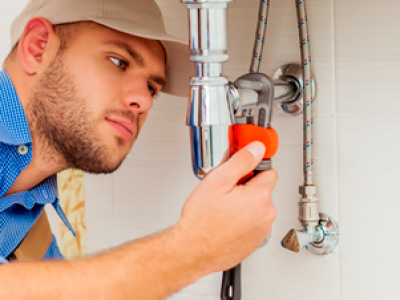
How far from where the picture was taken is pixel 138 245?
52cm

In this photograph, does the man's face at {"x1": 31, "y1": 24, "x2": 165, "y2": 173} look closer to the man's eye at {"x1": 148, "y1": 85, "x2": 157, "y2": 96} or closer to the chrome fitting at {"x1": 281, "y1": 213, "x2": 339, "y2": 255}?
the man's eye at {"x1": 148, "y1": 85, "x2": 157, "y2": 96}

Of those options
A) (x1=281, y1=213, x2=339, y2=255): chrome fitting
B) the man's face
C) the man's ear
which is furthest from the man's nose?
(x1=281, y1=213, x2=339, y2=255): chrome fitting

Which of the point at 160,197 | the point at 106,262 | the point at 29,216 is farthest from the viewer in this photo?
the point at 160,197

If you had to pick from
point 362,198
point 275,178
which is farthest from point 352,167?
point 275,178

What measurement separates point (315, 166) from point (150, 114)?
36cm

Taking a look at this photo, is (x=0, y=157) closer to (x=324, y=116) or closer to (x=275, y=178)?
(x=275, y=178)

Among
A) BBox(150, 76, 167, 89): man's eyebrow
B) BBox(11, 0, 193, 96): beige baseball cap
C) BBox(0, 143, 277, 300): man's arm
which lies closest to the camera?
BBox(0, 143, 277, 300): man's arm

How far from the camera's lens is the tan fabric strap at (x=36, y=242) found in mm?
875

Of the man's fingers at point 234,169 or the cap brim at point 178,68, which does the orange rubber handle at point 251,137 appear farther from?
the cap brim at point 178,68

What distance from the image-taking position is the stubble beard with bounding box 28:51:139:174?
0.75 m

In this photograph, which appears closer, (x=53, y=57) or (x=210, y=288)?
(x=53, y=57)

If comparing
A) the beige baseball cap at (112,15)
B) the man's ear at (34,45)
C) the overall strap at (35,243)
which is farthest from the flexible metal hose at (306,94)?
the overall strap at (35,243)

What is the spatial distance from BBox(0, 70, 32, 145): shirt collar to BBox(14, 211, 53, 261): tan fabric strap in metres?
0.25

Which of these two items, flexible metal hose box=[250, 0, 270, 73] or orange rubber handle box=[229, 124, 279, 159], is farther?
flexible metal hose box=[250, 0, 270, 73]
